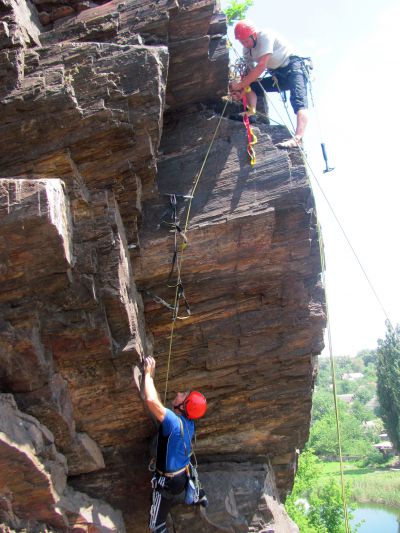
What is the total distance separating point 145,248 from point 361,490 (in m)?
50.7

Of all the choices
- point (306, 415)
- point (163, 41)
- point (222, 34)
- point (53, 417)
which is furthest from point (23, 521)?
point (222, 34)

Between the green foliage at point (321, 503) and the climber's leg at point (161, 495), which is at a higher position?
the climber's leg at point (161, 495)

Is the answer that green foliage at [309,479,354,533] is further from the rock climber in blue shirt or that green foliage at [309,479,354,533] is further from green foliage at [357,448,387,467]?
green foliage at [357,448,387,467]

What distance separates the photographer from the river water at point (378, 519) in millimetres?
40062

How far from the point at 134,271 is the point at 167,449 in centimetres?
247

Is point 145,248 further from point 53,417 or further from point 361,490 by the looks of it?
point 361,490

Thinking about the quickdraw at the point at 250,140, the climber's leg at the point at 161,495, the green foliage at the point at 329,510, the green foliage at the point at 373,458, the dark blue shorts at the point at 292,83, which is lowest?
the green foliage at the point at 373,458

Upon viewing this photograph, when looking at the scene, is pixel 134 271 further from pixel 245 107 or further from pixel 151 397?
pixel 245 107

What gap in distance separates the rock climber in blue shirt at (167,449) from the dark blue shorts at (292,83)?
4875 millimetres

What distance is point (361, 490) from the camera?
48531mm

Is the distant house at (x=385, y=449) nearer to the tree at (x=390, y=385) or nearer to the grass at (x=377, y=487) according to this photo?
the grass at (x=377, y=487)

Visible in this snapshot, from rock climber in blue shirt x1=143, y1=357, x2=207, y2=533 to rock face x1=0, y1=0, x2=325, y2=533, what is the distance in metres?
0.35

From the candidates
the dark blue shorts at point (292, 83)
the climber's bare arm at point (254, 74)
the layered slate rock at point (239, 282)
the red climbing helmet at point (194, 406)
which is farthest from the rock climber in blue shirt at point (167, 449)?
the dark blue shorts at point (292, 83)

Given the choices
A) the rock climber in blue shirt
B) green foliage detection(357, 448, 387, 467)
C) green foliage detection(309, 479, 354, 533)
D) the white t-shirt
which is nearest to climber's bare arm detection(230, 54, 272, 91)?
the white t-shirt
